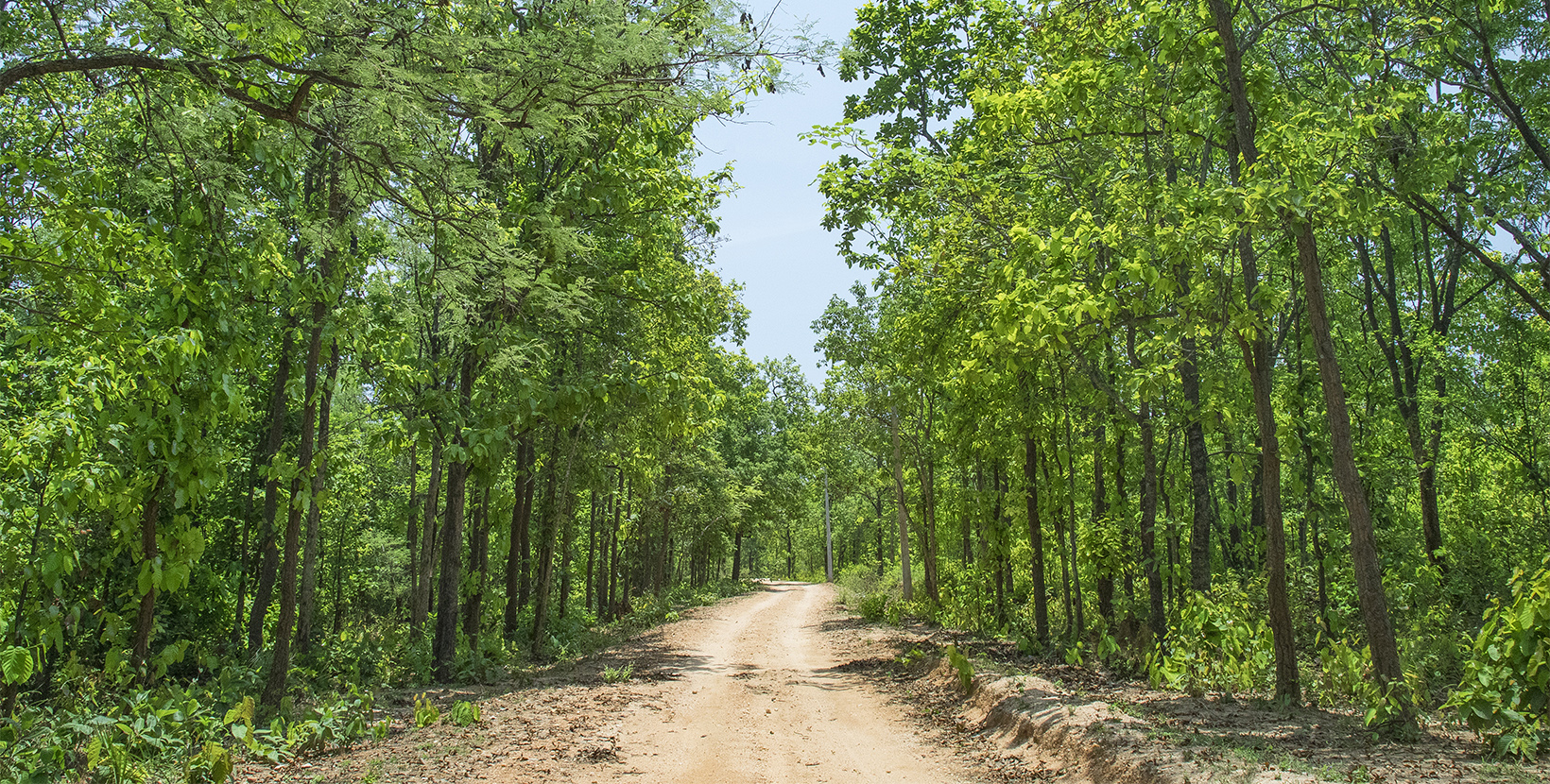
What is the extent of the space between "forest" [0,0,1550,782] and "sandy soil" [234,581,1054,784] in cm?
91

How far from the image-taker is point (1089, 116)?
29.3ft

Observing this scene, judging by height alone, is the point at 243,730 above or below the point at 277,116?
below

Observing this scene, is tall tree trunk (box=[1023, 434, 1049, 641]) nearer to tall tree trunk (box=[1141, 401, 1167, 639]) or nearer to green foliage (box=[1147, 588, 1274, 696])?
tall tree trunk (box=[1141, 401, 1167, 639])

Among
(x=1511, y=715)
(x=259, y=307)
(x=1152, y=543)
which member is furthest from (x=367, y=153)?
(x=1152, y=543)

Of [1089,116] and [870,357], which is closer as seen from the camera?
[1089,116]

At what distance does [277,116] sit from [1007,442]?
Result: 11.8m

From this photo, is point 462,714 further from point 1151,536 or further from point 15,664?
point 1151,536

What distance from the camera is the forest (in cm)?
544

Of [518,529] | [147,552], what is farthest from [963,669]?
[518,529]

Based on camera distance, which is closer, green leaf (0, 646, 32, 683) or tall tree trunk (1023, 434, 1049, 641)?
green leaf (0, 646, 32, 683)

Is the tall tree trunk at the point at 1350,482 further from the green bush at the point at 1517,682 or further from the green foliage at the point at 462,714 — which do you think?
the green foliage at the point at 462,714

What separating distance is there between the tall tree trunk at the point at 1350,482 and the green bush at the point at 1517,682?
82 centimetres

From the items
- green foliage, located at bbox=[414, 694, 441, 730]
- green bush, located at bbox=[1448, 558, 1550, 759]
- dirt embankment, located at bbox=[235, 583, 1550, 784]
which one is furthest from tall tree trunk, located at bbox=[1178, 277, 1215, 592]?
green foliage, located at bbox=[414, 694, 441, 730]

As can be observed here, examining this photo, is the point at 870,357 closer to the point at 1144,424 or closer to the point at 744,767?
the point at 1144,424
